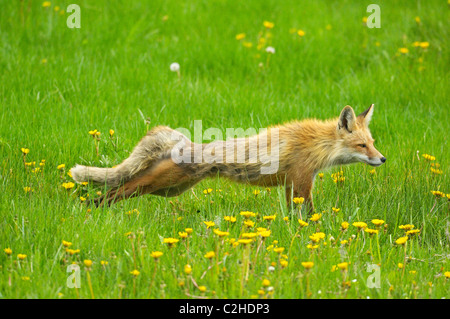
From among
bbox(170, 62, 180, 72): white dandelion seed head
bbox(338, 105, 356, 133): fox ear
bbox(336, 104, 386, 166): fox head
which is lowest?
bbox(336, 104, 386, 166): fox head

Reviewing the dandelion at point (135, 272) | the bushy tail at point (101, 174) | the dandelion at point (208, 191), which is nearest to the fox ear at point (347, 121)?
the dandelion at point (208, 191)

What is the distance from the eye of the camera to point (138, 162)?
5.57 metres

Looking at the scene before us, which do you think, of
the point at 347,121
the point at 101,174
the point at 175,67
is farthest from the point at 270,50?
the point at 101,174

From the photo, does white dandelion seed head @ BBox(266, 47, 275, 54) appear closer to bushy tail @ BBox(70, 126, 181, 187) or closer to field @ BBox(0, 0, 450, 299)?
field @ BBox(0, 0, 450, 299)

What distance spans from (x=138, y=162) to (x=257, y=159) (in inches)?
45.8

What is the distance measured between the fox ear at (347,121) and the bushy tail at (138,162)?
64.5 inches

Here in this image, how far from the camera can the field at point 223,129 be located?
4012 millimetres

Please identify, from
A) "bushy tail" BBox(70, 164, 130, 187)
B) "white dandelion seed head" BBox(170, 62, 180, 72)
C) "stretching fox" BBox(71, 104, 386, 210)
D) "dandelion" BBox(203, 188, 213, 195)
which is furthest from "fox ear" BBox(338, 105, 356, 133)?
"white dandelion seed head" BBox(170, 62, 180, 72)

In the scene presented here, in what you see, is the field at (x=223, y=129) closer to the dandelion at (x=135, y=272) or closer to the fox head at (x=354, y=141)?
the dandelion at (x=135, y=272)

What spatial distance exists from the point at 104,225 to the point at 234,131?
262 centimetres

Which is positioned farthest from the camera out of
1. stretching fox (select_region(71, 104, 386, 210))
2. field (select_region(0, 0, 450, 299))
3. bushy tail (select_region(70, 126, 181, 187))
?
bushy tail (select_region(70, 126, 181, 187))

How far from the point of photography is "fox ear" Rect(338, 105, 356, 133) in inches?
215

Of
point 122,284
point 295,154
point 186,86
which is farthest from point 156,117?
point 122,284
